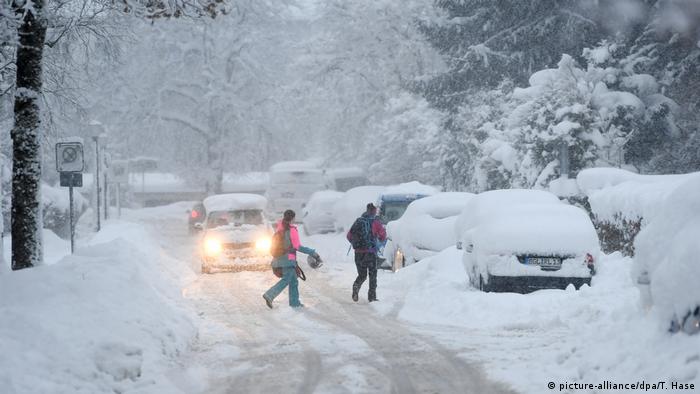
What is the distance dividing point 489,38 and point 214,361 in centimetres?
2676

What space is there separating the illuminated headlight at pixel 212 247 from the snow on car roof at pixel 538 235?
24.8 ft

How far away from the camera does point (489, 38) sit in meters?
33.8

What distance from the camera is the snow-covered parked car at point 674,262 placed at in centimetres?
658

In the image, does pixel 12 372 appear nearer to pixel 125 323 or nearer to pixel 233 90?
pixel 125 323

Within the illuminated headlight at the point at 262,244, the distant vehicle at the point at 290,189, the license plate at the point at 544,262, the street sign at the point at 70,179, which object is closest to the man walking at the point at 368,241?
the license plate at the point at 544,262

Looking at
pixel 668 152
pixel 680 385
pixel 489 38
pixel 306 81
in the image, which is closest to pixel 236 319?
pixel 680 385

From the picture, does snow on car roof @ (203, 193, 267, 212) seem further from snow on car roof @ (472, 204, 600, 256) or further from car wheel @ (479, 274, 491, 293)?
car wheel @ (479, 274, 491, 293)

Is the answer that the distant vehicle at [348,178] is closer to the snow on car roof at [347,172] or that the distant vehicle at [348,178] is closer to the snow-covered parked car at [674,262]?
the snow on car roof at [347,172]

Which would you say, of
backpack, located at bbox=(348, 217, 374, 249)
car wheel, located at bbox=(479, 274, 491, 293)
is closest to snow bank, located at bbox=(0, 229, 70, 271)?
backpack, located at bbox=(348, 217, 374, 249)

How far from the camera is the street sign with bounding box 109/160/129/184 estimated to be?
3550 centimetres

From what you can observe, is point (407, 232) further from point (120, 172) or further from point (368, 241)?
point (120, 172)

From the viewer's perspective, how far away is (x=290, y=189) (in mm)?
38844

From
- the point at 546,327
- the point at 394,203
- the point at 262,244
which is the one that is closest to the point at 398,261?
the point at 262,244

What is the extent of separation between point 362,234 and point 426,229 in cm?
413
